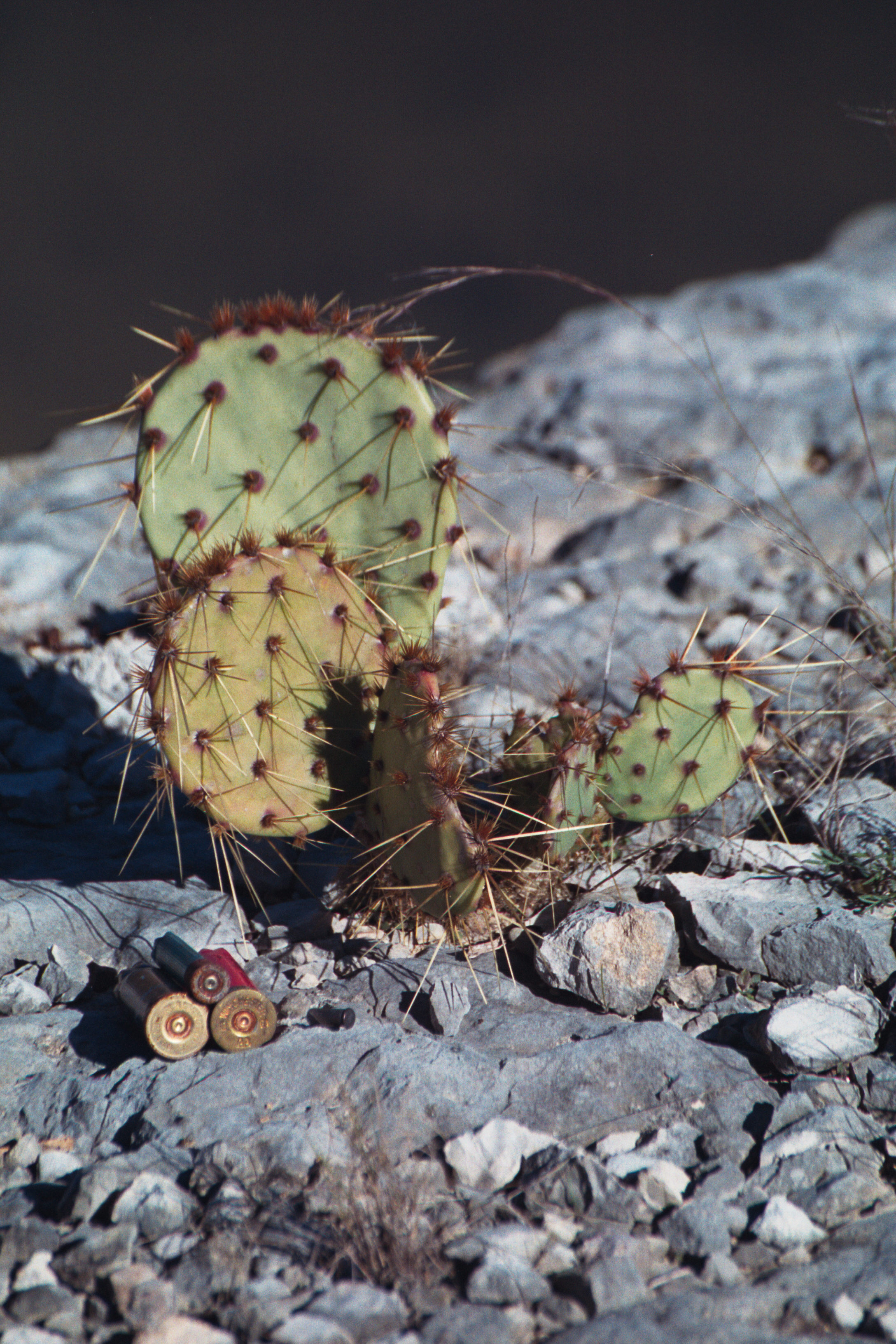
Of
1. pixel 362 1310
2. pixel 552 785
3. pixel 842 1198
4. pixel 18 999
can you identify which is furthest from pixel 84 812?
pixel 842 1198

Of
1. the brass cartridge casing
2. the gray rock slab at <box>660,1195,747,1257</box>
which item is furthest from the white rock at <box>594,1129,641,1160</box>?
the brass cartridge casing

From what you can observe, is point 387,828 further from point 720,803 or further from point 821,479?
point 821,479

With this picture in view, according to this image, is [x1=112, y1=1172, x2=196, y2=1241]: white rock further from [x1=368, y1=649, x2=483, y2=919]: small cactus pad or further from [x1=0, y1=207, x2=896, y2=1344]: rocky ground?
[x1=368, y1=649, x2=483, y2=919]: small cactus pad

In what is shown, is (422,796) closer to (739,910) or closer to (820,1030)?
(739,910)

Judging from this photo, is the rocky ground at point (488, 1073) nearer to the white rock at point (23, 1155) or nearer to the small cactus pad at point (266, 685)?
the white rock at point (23, 1155)

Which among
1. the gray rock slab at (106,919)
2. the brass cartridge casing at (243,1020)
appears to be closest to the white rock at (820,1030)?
the brass cartridge casing at (243,1020)

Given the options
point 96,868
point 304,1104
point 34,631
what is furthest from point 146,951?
point 34,631
